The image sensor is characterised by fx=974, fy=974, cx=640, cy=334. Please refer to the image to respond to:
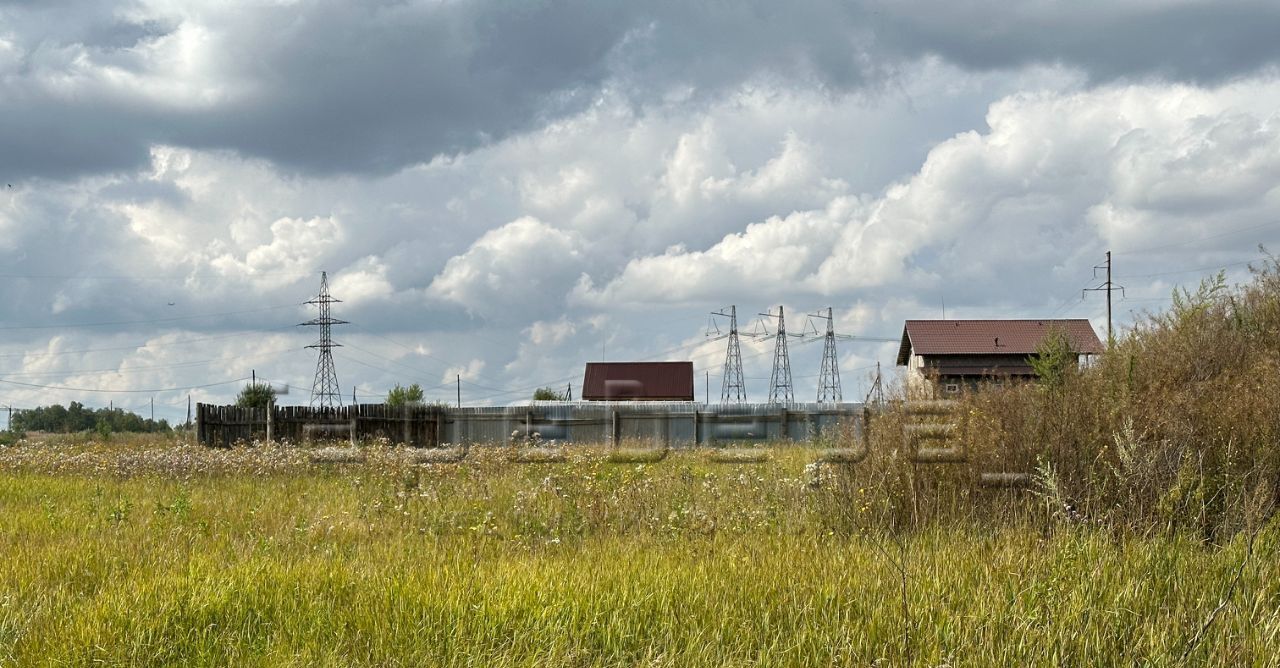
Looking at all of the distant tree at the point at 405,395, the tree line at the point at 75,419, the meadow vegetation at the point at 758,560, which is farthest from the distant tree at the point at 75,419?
the meadow vegetation at the point at 758,560

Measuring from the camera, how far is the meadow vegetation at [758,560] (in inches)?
184

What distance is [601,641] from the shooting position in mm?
4746

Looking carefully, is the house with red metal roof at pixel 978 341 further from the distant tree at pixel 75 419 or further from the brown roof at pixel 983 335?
the distant tree at pixel 75 419

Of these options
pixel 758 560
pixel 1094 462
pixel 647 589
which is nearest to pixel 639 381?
pixel 1094 462

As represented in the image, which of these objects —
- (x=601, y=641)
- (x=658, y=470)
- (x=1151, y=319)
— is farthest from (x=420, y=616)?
(x=1151, y=319)

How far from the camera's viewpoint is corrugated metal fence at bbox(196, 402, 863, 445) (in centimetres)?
2608

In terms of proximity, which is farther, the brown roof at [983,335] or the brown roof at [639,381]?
the brown roof at [639,381]

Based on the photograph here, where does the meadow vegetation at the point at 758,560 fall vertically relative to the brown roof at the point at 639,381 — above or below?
below

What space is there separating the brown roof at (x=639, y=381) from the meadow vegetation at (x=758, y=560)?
119 ft

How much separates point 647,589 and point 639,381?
1685 inches

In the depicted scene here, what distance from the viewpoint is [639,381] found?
4816 centimetres

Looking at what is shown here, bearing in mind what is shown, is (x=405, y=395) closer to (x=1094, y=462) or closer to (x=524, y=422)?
(x=524, y=422)

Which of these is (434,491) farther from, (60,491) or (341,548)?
(60,491)

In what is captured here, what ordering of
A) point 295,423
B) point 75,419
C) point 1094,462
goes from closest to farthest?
point 1094,462, point 295,423, point 75,419
